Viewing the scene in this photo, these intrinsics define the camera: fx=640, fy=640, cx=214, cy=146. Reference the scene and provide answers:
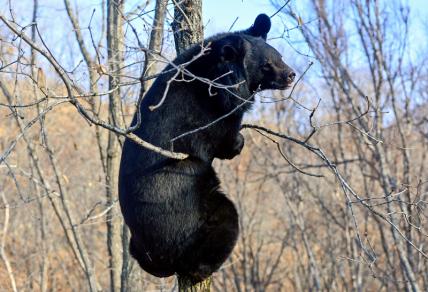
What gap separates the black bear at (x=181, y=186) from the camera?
4.61 m

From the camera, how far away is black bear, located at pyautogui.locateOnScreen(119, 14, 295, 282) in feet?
15.1

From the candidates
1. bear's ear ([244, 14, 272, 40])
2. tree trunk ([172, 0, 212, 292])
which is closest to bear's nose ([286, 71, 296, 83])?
bear's ear ([244, 14, 272, 40])

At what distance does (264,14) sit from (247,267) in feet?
37.5

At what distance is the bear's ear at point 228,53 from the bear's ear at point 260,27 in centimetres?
62

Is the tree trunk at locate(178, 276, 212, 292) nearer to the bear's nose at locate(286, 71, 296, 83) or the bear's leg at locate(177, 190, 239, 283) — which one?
the bear's leg at locate(177, 190, 239, 283)

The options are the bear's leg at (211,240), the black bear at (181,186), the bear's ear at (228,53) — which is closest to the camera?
the black bear at (181,186)

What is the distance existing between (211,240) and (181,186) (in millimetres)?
473

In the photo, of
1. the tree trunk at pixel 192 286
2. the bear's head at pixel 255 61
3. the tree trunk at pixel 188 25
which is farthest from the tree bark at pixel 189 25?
the tree trunk at pixel 192 286

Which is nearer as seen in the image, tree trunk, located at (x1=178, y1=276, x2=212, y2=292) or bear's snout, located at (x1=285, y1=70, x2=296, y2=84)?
tree trunk, located at (x1=178, y1=276, x2=212, y2=292)

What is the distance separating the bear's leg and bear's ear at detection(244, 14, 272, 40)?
5.37ft

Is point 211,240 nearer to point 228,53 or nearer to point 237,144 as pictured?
point 237,144

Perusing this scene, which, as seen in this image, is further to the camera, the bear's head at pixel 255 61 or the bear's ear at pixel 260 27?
the bear's ear at pixel 260 27

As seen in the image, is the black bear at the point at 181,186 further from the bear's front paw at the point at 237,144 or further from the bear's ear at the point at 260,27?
the bear's ear at the point at 260,27

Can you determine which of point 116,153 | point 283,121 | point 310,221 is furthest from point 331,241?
point 116,153
